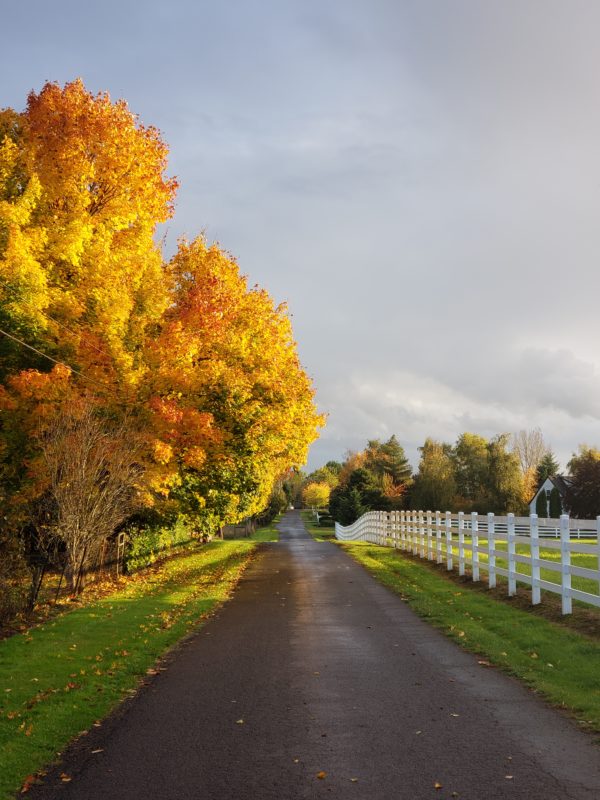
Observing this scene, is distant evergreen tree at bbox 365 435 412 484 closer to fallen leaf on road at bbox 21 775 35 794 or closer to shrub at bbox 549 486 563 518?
shrub at bbox 549 486 563 518

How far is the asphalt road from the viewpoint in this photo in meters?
5.21

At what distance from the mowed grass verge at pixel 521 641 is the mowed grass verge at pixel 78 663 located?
4516 millimetres

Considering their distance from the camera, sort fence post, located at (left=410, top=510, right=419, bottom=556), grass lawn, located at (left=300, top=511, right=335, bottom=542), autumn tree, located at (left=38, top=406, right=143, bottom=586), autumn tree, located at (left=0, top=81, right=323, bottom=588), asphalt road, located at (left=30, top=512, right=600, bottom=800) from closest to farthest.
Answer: asphalt road, located at (left=30, top=512, right=600, bottom=800) → autumn tree, located at (left=38, top=406, right=143, bottom=586) → autumn tree, located at (left=0, top=81, right=323, bottom=588) → fence post, located at (left=410, top=510, right=419, bottom=556) → grass lawn, located at (left=300, top=511, right=335, bottom=542)

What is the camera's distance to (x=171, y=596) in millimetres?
16688

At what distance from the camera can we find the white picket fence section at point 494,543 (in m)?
12.0

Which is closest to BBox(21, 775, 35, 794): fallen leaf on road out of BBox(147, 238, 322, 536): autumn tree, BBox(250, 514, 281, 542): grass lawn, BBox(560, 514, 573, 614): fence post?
BBox(560, 514, 573, 614): fence post

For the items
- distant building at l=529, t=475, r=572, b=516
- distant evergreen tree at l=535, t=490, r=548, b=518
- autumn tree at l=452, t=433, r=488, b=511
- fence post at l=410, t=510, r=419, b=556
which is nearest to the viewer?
fence post at l=410, t=510, r=419, b=556

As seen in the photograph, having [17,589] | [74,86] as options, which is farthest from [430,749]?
[74,86]

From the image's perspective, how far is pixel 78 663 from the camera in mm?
9531

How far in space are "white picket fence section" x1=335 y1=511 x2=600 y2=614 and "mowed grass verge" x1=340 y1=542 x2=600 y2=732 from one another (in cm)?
61

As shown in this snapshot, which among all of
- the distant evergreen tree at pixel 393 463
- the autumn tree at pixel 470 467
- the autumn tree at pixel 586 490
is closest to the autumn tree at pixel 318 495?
the distant evergreen tree at pixel 393 463

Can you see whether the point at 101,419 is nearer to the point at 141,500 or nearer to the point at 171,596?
the point at 141,500

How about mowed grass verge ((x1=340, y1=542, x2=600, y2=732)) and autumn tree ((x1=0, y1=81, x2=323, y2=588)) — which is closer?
mowed grass verge ((x1=340, y1=542, x2=600, y2=732))

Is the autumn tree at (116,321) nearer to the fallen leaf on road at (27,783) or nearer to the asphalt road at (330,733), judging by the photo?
the asphalt road at (330,733)
